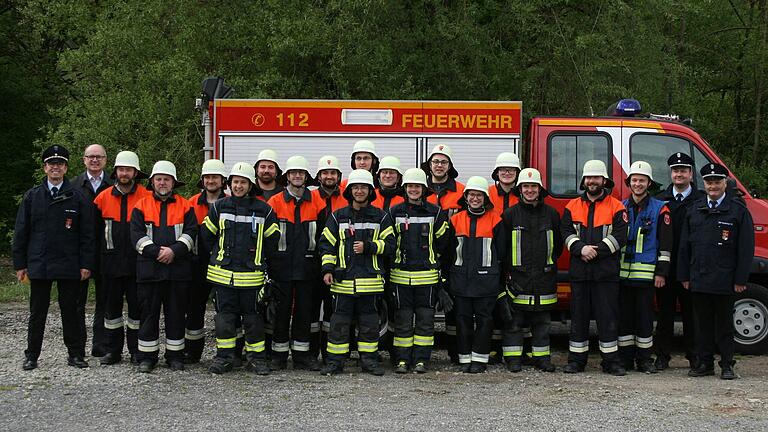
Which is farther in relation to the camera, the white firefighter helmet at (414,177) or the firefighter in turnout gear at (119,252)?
the firefighter in turnout gear at (119,252)

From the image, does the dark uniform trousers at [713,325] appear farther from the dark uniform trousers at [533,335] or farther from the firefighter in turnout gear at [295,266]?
the firefighter in turnout gear at [295,266]

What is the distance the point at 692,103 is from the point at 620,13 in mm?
6746

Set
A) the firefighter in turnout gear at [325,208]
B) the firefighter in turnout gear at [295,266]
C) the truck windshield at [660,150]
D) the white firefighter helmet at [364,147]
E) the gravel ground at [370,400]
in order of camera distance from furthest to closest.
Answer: the truck windshield at [660,150] → the white firefighter helmet at [364,147] → the firefighter in turnout gear at [325,208] → the firefighter in turnout gear at [295,266] → the gravel ground at [370,400]

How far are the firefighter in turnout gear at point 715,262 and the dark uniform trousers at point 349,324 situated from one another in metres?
2.71

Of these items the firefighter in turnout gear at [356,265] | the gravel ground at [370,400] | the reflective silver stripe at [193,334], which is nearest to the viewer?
the gravel ground at [370,400]

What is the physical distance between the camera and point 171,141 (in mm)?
14484

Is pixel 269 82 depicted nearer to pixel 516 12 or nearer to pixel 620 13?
pixel 516 12

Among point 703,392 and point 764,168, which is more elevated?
point 764,168

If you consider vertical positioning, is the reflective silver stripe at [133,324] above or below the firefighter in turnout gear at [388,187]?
below

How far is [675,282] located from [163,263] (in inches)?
178

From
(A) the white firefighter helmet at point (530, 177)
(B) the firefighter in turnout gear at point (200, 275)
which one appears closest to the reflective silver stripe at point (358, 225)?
(B) the firefighter in turnout gear at point (200, 275)

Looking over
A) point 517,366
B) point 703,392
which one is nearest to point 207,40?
point 517,366

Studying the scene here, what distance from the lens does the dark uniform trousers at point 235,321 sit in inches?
308

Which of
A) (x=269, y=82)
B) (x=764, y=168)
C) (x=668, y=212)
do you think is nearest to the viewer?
(x=668, y=212)
